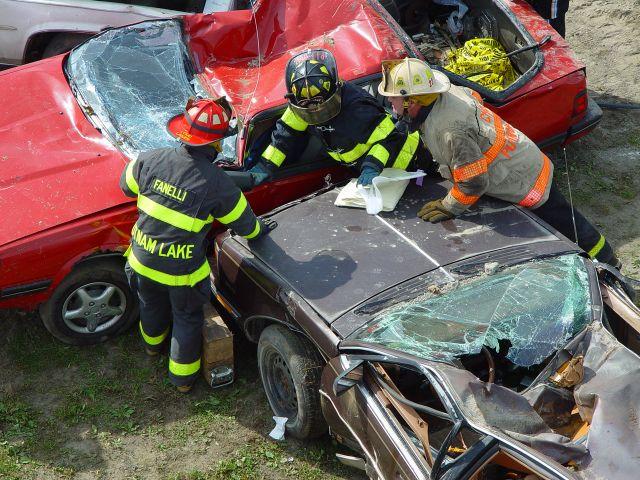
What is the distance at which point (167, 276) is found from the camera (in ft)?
15.0

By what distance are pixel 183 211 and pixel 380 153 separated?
1387mm

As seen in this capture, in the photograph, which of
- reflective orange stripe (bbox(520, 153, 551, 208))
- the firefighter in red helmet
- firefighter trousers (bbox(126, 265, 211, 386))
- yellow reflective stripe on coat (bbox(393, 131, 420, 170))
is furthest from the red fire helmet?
→ reflective orange stripe (bbox(520, 153, 551, 208))

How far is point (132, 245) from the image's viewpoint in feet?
15.3

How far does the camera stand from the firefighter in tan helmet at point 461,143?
477 cm

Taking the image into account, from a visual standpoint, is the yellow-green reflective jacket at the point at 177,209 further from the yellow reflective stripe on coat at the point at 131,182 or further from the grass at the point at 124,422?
the grass at the point at 124,422

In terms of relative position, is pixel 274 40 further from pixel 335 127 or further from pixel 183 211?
pixel 183 211

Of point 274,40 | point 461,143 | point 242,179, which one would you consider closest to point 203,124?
point 242,179

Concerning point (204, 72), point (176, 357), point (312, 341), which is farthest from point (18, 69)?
point (312, 341)

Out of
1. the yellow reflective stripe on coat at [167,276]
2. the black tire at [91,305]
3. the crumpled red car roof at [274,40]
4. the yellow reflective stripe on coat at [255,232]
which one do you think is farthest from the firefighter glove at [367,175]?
the black tire at [91,305]

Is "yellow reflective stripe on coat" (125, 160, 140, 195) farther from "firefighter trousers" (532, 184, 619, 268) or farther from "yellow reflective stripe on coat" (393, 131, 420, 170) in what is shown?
"firefighter trousers" (532, 184, 619, 268)

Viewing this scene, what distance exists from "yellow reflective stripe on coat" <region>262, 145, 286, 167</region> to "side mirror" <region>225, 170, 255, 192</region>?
0.28 meters

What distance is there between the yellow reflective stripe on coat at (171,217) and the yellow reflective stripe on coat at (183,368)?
888 millimetres

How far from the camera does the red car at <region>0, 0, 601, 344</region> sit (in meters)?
4.75

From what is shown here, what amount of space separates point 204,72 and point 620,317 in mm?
3496
